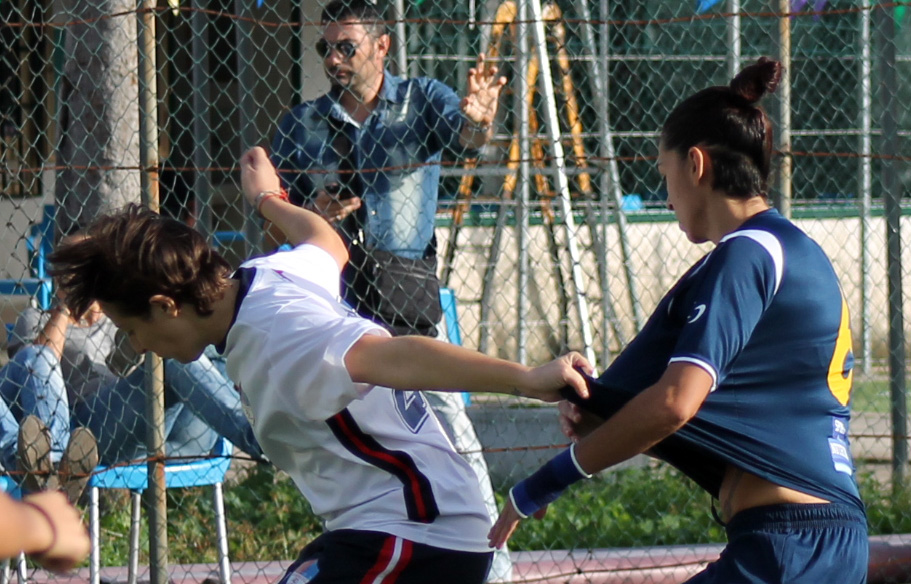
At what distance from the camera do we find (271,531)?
5281mm

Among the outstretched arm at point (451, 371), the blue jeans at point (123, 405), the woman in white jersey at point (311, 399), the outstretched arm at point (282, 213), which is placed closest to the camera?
the outstretched arm at point (451, 371)

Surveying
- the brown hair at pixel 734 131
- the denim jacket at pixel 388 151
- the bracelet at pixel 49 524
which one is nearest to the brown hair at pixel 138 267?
the bracelet at pixel 49 524

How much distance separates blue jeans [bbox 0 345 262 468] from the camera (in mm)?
4266

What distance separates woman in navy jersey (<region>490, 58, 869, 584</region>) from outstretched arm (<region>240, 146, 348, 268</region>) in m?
0.79

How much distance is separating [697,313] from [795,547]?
0.49m

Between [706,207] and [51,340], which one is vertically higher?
[706,207]

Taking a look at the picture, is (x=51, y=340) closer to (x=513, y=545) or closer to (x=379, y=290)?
(x=379, y=290)

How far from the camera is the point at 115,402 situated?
434cm

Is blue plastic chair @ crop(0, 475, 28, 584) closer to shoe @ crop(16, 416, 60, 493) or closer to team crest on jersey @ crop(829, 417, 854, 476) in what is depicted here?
shoe @ crop(16, 416, 60, 493)

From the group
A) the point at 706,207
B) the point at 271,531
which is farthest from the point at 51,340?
the point at 706,207

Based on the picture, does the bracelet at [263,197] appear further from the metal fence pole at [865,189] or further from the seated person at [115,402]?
the metal fence pole at [865,189]

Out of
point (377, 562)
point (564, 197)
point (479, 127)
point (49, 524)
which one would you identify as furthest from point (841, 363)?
point (564, 197)

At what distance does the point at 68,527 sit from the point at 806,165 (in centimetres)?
909

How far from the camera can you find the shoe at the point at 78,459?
4.05 metres
